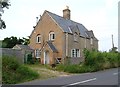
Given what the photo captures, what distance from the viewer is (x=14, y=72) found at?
23125 mm

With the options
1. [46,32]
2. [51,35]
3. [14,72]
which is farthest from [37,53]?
[14,72]

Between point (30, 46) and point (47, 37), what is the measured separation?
436 cm

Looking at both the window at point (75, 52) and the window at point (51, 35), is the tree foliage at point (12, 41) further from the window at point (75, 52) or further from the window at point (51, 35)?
the window at point (75, 52)

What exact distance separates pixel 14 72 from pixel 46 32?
25387 millimetres

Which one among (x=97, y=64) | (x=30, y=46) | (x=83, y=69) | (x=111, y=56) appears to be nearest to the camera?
(x=83, y=69)

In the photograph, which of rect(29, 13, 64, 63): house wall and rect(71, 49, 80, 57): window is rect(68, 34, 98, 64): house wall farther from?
rect(29, 13, 64, 63): house wall

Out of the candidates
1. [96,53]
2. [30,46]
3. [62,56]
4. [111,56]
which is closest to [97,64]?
[96,53]

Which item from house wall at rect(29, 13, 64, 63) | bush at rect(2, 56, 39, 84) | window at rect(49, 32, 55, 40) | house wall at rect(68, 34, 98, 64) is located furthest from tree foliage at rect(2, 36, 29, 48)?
bush at rect(2, 56, 39, 84)

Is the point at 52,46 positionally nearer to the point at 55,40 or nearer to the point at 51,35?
the point at 55,40

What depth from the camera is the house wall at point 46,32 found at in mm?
46125

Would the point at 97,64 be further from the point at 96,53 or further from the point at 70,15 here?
the point at 70,15

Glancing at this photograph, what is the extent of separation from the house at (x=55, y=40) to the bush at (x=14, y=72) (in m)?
21.4

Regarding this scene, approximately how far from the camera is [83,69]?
113ft

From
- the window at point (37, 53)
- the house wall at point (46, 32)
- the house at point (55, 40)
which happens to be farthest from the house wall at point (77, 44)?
the window at point (37, 53)
